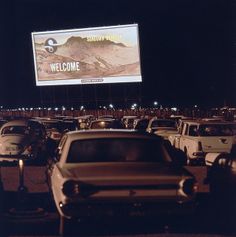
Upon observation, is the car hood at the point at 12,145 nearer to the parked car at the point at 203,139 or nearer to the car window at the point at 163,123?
the parked car at the point at 203,139

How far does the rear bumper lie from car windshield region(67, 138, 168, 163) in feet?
3.41

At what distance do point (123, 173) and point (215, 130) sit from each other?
436 inches

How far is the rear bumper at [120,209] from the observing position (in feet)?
24.1

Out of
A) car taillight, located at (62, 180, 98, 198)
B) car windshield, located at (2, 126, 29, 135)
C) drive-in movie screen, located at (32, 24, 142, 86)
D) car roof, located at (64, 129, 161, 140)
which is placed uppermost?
drive-in movie screen, located at (32, 24, 142, 86)

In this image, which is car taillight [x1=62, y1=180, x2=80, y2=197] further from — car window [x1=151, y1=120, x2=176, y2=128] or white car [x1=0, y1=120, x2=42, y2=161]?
car window [x1=151, y1=120, x2=176, y2=128]

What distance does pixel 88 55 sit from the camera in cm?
5225

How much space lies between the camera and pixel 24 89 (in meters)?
77.8

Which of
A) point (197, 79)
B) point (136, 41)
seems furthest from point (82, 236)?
point (197, 79)

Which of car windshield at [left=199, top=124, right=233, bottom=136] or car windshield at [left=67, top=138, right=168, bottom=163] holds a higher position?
car windshield at [left=67, top=138, right=168, bottom=163]

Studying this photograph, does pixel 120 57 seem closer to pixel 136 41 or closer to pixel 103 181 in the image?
pixel 136 41

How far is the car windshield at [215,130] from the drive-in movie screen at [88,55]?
3239 centimetres

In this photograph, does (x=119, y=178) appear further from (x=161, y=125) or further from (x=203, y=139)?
(x=161, y=125)

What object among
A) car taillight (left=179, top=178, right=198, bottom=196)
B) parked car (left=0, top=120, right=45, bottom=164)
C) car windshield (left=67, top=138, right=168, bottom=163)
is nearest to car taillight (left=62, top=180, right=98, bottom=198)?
car windshield (left=67, top=138, right=168, bottom=163)

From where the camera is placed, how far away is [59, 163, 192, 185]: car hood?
7.41 meters
